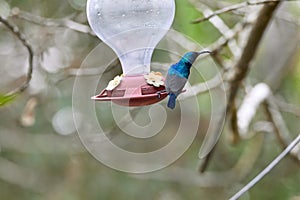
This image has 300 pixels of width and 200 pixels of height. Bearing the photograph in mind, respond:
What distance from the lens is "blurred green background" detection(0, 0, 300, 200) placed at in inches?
107

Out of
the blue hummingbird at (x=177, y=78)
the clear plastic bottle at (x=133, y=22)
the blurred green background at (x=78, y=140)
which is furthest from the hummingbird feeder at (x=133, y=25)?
the blurred green background at (x=78, y=140)

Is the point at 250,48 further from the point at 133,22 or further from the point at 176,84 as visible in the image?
the point at 176,84

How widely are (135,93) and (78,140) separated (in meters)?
2.34

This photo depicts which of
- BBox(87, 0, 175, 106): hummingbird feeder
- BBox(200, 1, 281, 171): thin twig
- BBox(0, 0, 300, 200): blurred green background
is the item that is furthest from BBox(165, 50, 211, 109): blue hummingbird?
BBox(0, 0, 300, 200): blurred green background

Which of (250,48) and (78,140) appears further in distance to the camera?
(78,140)

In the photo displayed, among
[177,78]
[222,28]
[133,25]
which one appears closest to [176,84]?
[177,78]

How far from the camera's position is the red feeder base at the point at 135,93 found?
44.7 inches

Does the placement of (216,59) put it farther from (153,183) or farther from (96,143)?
(153,183)

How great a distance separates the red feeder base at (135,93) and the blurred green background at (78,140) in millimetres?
1199

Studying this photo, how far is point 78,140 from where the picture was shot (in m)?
3.44

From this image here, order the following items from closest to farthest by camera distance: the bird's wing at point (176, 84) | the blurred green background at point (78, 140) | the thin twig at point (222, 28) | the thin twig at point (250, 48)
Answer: the bird's wing at point (176, 84)
the thin twig at point (250, 48)
the thin twig at point (222, 28)
the blurred green background at point (78, 140)

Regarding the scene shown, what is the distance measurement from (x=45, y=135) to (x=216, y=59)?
1.90 metres

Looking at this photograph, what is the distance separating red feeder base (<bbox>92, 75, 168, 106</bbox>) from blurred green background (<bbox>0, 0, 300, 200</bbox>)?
47.2 inches

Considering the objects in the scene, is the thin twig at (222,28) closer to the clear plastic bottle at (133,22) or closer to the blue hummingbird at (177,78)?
the clear plastic bottle at (133,22)
